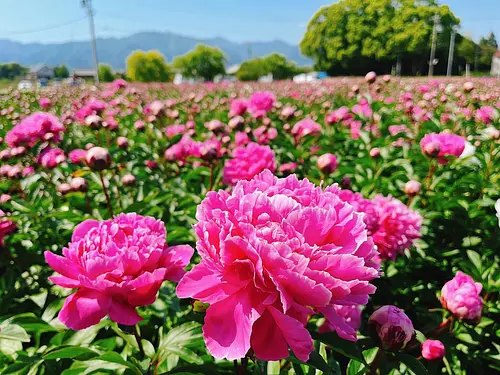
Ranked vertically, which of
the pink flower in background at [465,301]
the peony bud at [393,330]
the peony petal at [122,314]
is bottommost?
the pink flower in background at [465,301]

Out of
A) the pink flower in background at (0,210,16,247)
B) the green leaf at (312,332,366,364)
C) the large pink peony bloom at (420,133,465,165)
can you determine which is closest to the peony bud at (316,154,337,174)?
the large pink peony bloom at (420,133,465,165)

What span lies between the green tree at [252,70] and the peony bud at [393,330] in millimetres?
35190

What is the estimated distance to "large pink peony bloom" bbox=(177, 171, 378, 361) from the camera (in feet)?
1.55

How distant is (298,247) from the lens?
1.58 ft

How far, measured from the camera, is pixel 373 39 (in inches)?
1314

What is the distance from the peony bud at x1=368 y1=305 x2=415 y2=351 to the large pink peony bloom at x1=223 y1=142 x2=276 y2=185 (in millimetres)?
771

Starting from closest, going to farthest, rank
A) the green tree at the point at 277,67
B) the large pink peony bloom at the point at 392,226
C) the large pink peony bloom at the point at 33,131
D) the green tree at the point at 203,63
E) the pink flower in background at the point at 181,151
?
the large pink peony bloom at the point at 392,226 → the pink flower in background at the point at 181,151 → the large pink peony bloom at the point at 33,131 → the green tree at the point at 203,63 → the green tree at the point at 277,67

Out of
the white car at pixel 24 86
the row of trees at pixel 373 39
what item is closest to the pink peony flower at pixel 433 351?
the white car at pixel 24 86

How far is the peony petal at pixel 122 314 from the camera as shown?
606 millimetres

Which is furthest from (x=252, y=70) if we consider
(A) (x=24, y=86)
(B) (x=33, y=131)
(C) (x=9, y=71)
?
(B) (x=33, y=131)

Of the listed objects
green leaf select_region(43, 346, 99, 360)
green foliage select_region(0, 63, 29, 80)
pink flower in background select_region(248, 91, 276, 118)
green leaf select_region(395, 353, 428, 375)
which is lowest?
green leaf select_region(43, 346, 99, 360)

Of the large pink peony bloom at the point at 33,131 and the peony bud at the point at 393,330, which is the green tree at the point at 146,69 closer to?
the large pink peony bloom at the point at 33,131

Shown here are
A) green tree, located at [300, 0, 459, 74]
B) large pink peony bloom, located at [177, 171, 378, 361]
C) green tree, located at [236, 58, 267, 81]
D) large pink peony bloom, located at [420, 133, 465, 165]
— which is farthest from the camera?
green tree, located at [236, 58, 267, 81]

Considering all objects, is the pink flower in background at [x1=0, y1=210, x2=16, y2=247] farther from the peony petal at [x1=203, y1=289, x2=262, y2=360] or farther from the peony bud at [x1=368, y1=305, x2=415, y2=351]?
the peony bud at [x1=368, y1=305, x2=415, y2=351]
